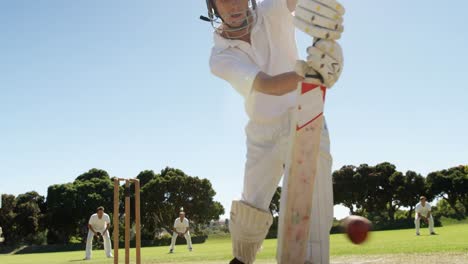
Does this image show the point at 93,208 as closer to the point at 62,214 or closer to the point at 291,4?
the point at 62,214

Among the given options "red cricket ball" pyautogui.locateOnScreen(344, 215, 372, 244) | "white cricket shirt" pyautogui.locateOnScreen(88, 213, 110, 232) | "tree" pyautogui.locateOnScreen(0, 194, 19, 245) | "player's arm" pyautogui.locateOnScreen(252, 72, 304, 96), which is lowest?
"tree" pyautogui.locateOnScreen(0, 194, 19, 245)

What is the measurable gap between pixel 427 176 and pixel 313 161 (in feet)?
206

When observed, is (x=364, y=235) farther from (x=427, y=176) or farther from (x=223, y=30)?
(x=427, y=176)

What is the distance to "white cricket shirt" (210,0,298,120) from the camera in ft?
10.1

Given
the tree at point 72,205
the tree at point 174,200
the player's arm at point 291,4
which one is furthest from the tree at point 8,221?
the player's arm at point 291,4

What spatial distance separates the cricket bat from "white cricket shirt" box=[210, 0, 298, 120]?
0.89 m

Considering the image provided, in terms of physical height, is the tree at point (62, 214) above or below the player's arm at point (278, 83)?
below

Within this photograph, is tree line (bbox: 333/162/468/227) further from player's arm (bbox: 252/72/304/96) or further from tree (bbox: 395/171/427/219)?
player's arm (bbox: 252/72/304/96)

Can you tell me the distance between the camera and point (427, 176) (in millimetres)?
60562

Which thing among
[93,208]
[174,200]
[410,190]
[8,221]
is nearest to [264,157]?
[174,200]

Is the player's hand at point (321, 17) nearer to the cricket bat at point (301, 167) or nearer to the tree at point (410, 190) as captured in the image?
the cricket bat at point (301, 167)

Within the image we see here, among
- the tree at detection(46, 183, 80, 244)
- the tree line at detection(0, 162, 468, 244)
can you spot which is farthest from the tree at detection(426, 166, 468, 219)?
the tree at detection(46, 183, 80, 244)

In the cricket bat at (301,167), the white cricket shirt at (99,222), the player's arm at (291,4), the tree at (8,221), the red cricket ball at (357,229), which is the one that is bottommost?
the tree at (8,221)

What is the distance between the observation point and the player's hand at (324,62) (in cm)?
209
